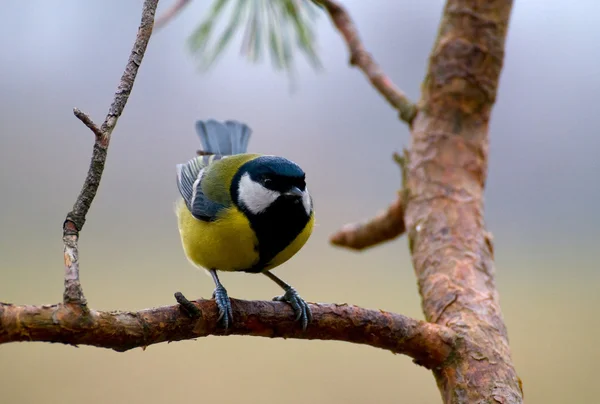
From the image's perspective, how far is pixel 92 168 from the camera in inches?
30.7

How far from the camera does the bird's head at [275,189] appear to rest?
1190 mm

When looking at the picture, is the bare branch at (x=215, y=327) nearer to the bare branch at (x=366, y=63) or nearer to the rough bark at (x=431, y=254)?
the rough bark at (x=431, y=254)

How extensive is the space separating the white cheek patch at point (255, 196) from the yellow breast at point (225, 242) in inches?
1.0

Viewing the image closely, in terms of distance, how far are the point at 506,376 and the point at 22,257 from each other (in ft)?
6.10

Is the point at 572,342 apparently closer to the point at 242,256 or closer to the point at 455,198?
the point at 455,198

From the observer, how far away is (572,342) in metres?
2.51

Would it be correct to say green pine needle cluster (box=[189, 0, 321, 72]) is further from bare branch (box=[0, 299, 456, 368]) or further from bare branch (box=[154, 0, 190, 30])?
bare branch (box=[0, 299, 456, 368])

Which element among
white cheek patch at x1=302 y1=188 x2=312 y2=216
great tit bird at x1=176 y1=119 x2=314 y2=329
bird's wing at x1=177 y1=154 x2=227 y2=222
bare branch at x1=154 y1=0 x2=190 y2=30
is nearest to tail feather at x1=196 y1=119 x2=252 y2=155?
bird's wing at x1=177 y1=154 x2=227 y2=222

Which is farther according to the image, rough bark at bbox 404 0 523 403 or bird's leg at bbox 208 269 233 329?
rough bark at bbox 404 0 523 403

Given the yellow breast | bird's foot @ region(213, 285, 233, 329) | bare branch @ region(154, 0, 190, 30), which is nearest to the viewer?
bird's foot @ region(213, 285, 233, 329)

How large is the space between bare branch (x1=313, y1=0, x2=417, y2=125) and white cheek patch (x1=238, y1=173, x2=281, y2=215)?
62 centimetres

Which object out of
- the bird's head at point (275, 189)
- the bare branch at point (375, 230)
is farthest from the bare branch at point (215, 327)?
the bare branch at point (375, 230)

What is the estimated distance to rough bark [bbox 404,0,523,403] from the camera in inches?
50.1

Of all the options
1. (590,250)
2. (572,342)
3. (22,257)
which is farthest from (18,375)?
(590,250)
